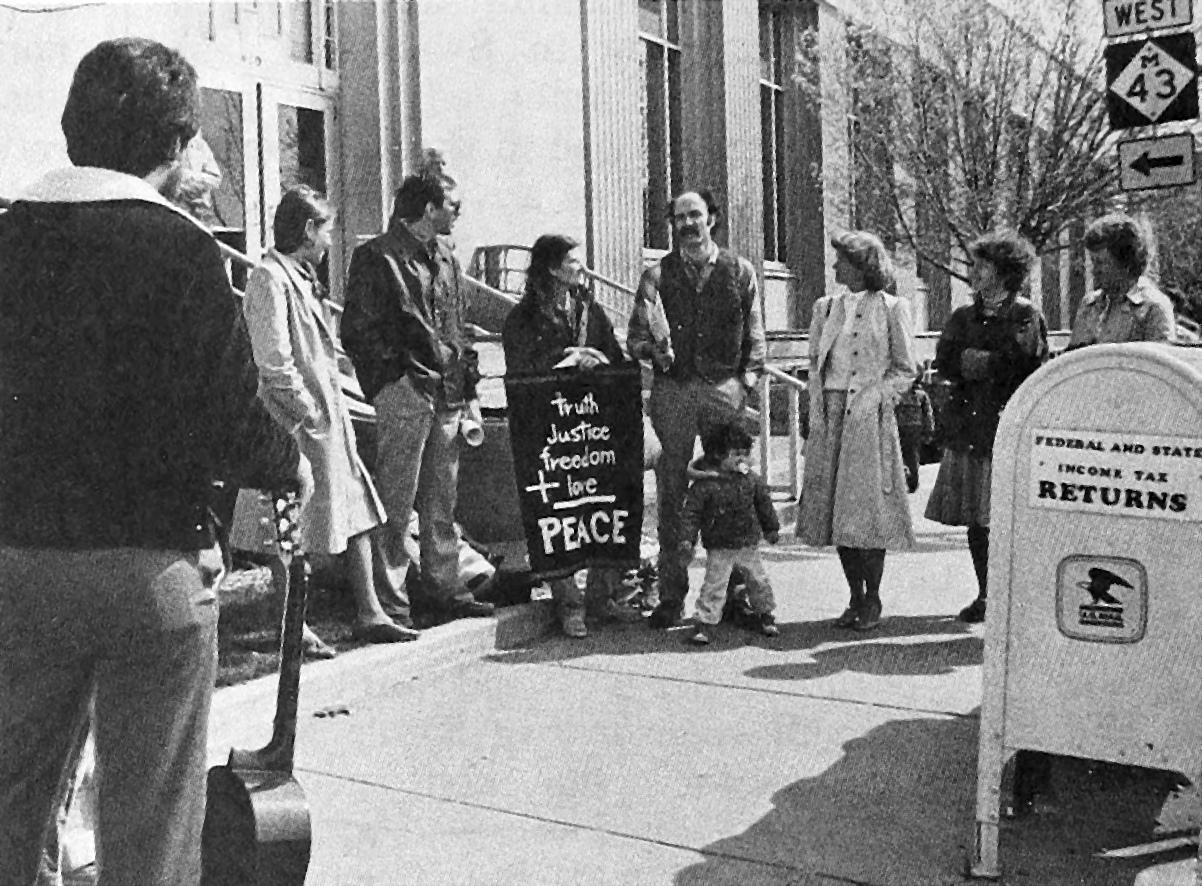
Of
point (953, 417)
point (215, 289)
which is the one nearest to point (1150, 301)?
point (953, 417)

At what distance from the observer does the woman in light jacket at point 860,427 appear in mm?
6738

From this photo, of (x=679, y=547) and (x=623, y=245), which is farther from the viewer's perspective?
(x=623, y=245)

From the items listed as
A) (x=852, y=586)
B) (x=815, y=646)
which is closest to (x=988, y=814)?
(x=815, y=646)

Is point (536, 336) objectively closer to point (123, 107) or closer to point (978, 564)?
point (978, 564)

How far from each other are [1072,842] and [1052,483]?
1.10 m

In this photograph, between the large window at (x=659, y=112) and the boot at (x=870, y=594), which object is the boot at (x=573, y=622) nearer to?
the boot at (x=870, y=594)

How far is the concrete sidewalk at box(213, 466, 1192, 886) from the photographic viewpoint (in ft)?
13.0

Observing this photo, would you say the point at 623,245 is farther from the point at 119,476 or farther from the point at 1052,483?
the point at 119,476

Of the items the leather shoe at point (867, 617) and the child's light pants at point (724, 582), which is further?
the leather shoe at point (867, 617)

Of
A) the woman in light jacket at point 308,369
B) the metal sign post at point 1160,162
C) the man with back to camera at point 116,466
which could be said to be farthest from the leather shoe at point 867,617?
the man with back to camera at point 116,466

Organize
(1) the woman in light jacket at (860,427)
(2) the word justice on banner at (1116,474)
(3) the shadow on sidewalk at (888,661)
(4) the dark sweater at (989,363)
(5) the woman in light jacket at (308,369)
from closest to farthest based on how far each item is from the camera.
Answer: (2) the word justice on banner at (1116,474) < (5) the woman in light jacket at (308,369) < (3) the shadow on sidewalk at (888,661) < (4) the dark sweater at (989,363) < (1) the woman in light jacket at (860,427)

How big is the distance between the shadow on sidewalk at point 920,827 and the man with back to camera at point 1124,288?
216 cm

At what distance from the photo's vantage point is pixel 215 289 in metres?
2.54

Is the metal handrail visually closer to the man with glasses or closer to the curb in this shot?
the man with glasses
